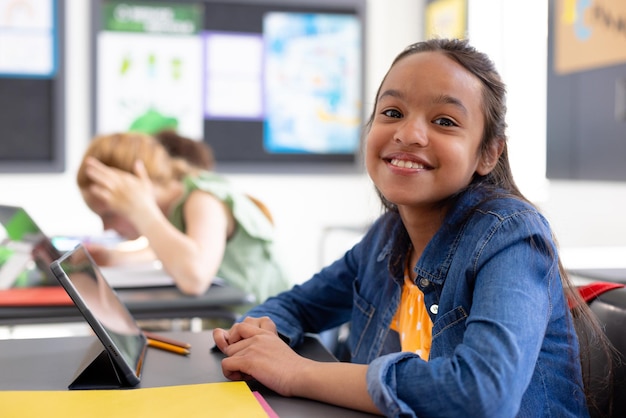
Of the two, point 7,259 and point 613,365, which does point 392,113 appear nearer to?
point 613,365

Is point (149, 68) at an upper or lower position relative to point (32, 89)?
upper

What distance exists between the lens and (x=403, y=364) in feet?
2.69

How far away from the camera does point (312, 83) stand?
4414mm

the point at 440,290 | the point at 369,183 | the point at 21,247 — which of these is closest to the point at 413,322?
the point at 440,290

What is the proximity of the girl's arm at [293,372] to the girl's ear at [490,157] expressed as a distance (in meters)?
0.39

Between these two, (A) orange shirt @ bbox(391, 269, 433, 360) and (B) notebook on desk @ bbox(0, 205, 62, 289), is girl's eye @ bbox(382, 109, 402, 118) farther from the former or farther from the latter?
(B) notebook on desk @ bbox(0, 205, 62, 289)

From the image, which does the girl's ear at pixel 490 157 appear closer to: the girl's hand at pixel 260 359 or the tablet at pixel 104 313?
the girl's hand at pixel 260 359

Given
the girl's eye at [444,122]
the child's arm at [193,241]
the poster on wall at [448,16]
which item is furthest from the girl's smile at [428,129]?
the poster on wall at [448,16]

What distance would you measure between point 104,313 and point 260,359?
0.23 metres

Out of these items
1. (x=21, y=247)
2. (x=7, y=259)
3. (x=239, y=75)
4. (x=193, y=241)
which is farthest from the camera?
(x=239, y=75)

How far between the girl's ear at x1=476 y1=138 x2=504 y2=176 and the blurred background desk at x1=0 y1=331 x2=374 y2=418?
35 centimetres

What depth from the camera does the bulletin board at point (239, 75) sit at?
13.5 ft

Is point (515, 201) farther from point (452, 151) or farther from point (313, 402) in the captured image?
point (313, 402)

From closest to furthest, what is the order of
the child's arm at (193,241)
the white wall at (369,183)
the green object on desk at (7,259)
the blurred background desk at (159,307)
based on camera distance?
the blurred background desk at (159,307)
the green object on desk at (7,259)
the child's arm at (193,241)
the white wall at (369,183)
